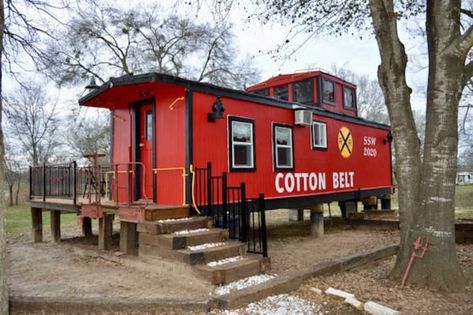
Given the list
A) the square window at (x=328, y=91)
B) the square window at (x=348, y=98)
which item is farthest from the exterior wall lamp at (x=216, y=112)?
the square window at (x=348, y=98)

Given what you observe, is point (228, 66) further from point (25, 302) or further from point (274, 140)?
point (25, 302)

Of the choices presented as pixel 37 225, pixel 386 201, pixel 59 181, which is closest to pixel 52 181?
pixel 59 181

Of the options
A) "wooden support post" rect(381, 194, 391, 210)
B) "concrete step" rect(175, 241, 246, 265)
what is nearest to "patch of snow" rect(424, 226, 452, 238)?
"concrete step" rect(175, 241, 246, 265)

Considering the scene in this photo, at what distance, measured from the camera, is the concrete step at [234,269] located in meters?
5.14

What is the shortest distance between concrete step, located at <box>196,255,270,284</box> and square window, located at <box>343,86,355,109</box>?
24.9ft

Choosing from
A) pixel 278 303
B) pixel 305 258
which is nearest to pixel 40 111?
pixel 305 258

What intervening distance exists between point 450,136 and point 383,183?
837 cm

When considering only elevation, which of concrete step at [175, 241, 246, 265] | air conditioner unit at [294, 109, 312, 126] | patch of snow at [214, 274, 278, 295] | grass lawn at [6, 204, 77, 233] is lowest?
grass lawn at [6, 204, 77, 233]

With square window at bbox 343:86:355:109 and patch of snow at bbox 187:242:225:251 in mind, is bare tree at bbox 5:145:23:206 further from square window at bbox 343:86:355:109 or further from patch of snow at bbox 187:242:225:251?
patch of snow at bbox 187:242:225:251

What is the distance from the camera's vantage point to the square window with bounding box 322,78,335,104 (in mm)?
11161

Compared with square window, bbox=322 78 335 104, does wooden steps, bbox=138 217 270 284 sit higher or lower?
lower

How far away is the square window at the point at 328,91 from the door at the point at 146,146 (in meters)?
5.26

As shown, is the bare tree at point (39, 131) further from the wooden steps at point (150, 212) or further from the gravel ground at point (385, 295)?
the gravel ground at point (385, 295)

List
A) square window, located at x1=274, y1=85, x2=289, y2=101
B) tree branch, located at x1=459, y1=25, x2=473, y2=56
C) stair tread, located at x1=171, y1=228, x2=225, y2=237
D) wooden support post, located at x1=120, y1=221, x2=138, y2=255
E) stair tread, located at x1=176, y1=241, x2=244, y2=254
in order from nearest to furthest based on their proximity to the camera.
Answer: tree branch, located at x1=459, y1=25, x2=473, y2=56 → stair tread, located at x1=176, y1=241, x2=244, y2=254 → stair tread, located at x1=171, y1=228, x2=225, y2=237 → wooden support post, located at x1=120, y1=221, x2=138, y2=255 → square window, located at x1=274, y1=85, x2=289, y2=101
